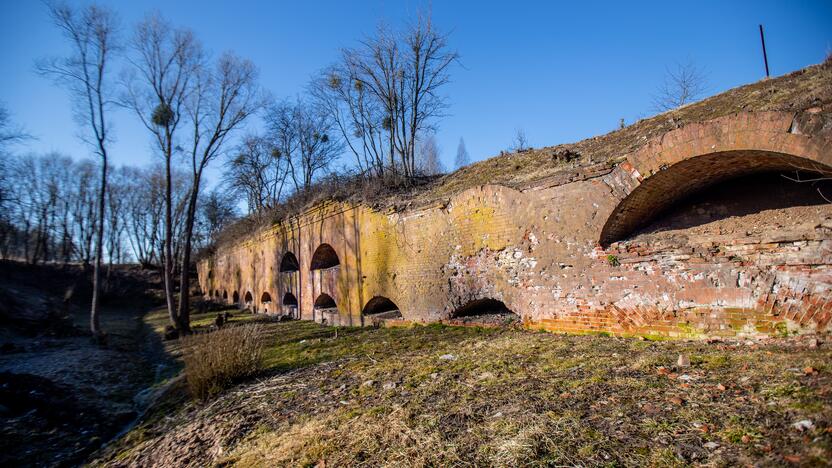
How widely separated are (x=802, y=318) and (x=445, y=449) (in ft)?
13.1

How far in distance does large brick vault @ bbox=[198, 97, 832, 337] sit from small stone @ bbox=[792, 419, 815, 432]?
2.44 metres

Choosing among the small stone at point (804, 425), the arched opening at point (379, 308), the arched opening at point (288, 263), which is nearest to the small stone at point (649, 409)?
the small stone at point (804, 425)

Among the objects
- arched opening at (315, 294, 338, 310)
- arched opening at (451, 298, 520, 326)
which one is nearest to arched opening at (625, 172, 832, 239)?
arched opening at (451, 298, 520, 326)

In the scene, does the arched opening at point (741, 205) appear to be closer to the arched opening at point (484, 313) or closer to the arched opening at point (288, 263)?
the arched opening at point (484, 313)

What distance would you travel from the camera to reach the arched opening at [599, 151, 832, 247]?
458 cm

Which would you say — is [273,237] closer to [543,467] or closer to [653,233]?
[653,233]

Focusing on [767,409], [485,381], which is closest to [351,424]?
[485,381]

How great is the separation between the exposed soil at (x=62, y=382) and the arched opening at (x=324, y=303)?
425 cm

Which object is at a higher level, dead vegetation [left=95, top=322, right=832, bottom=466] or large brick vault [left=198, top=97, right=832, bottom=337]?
large brick vault [left=198, top=97, right=832, bottom=337]

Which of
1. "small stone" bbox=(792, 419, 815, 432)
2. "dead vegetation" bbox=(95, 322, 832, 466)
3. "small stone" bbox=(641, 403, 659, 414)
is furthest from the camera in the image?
"small stone" bbox=(641, 403, 659, 414)

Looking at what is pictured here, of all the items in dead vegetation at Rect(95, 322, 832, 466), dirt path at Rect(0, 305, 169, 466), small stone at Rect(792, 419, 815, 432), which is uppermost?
small stone at Rect(792, 419, 815, 432)

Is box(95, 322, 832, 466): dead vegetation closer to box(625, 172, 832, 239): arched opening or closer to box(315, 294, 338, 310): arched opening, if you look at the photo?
box(625, 172, 832, 239): arched opening

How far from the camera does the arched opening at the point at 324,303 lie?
12.1 m

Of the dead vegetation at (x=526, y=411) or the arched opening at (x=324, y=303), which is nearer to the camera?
the dead vegetation at (x=526, y=411)
